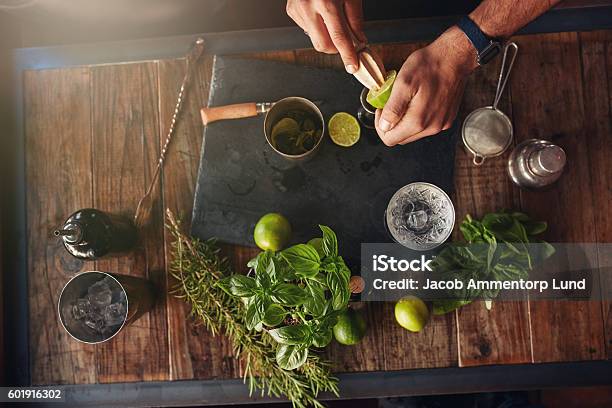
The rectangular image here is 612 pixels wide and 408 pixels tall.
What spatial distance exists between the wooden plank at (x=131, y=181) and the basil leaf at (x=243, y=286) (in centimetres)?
43

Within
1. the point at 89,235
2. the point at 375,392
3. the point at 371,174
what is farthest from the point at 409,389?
the point at 89,235

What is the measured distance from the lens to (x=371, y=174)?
1.45m

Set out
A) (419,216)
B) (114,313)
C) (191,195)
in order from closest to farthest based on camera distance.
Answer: (114,313), (419,216), (191,195)

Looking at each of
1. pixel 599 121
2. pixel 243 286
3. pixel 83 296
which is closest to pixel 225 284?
pixel 243 286

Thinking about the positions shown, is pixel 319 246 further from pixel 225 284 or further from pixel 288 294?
pixel 225 284

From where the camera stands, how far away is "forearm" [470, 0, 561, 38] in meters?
1.30

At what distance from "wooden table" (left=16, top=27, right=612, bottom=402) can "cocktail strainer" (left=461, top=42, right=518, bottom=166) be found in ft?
0.12

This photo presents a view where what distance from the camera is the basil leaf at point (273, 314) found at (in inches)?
41.9

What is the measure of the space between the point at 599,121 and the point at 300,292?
1.07m

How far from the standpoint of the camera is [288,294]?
1.05 metres

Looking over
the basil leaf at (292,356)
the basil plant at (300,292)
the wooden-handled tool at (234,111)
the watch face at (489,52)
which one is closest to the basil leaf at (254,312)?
the basil plant at (300,292)

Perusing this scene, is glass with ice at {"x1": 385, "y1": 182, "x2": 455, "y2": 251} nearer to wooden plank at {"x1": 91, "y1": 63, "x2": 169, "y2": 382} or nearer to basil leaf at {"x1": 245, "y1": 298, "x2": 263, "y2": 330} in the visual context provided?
basil leaf at {"x1": 245, "y1": 298, "x2": 263, "y2": 330}

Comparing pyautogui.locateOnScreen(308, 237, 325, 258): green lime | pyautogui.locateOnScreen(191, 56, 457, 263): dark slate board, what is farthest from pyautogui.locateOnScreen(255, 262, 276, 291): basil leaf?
pyautogui.locateOnScreen(191, 56, 457, 263): dark slate board

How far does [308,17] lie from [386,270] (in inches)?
29.0
